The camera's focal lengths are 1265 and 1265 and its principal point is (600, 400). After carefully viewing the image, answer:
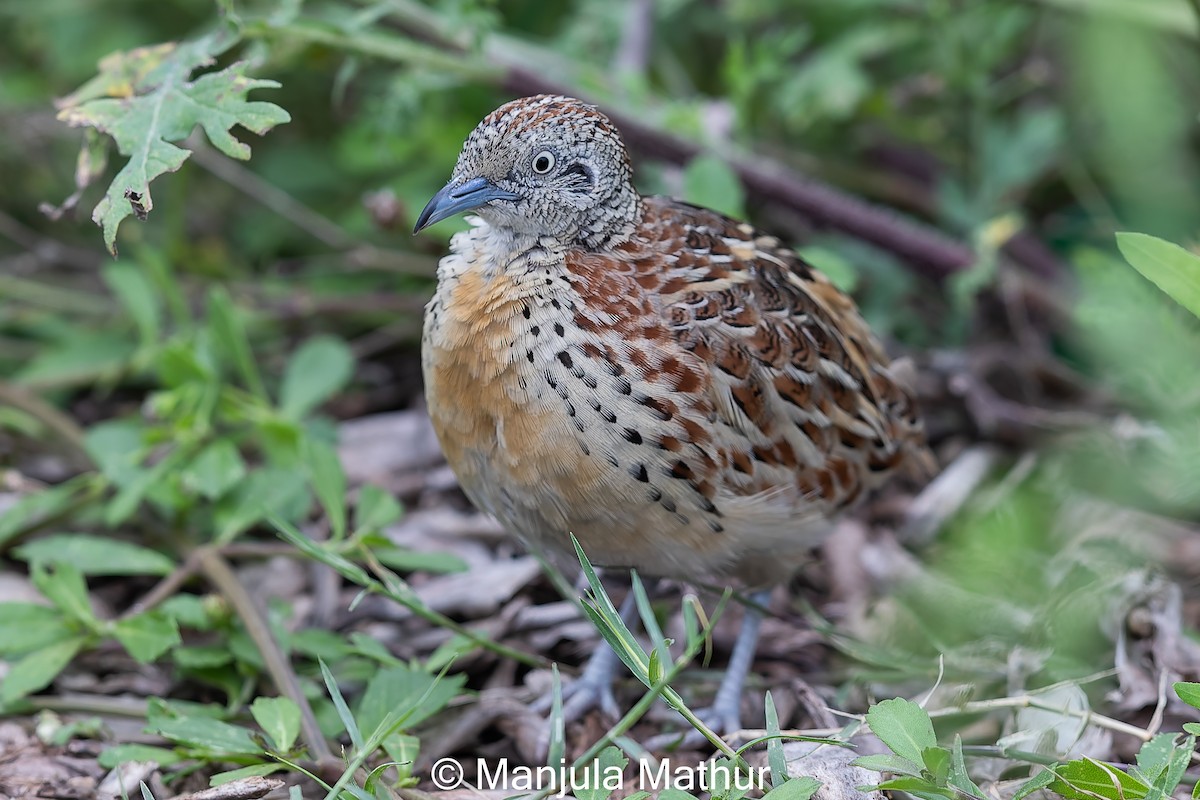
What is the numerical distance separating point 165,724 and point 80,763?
1.33 feet

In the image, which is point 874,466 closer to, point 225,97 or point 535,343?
point 535,343

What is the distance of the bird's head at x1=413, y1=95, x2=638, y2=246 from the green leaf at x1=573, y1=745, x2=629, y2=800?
4.18 feet

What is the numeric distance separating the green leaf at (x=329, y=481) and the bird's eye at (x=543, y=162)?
111 cm

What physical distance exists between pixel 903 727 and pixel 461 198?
5.32 ft

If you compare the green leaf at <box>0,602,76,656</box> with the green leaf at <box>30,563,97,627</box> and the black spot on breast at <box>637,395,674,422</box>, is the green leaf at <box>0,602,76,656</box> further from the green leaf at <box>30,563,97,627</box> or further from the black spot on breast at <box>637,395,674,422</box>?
the black spot on breast at <box>637,395,674,422</box>

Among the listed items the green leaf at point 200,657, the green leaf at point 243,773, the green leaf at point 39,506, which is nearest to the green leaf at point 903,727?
the green leaf at point 243,773

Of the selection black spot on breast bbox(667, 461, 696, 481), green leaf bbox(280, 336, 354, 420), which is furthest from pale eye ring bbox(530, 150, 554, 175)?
green leaf bbox(280, 336, 354, 420)

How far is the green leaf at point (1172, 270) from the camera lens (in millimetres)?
3014

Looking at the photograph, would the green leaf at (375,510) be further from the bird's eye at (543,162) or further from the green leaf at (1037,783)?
the green leaf at (1037,783)

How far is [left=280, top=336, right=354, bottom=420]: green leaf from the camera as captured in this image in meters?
4.35

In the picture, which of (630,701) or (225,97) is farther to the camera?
(630,701)

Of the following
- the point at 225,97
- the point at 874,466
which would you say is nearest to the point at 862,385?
the point at 874,466

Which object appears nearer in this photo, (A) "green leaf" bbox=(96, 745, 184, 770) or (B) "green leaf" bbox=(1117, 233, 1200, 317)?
(B) "green leaf" bbox=(1117, 233, 1200, 317)

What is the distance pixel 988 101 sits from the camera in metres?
5.15
